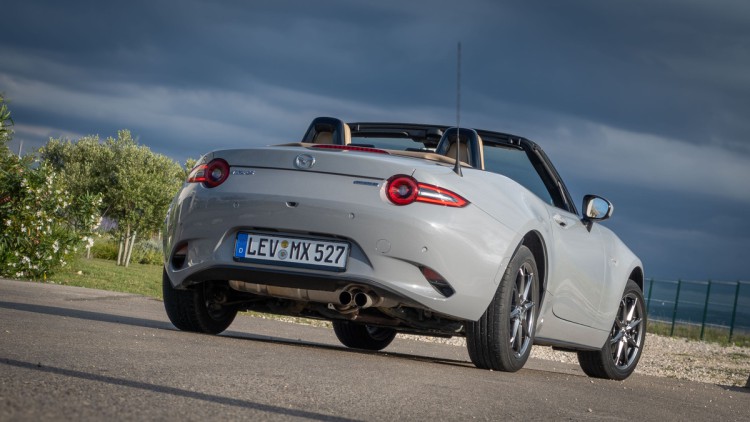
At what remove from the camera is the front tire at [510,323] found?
5.88m

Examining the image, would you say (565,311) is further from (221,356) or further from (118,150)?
(118,150)

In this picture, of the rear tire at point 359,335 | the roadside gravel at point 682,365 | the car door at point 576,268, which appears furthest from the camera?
the roadside gravel at point 682,365

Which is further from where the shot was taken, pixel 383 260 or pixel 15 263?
pixel 15 263

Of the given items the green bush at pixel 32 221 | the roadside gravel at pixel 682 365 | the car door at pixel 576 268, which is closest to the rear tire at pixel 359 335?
the car door at pixel 576 268

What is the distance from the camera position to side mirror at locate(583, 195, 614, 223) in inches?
294

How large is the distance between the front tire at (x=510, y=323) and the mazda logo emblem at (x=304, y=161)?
1318 millimetres

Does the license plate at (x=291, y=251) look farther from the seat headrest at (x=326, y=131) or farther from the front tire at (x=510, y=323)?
the seat headrest at (x=326, y=131)

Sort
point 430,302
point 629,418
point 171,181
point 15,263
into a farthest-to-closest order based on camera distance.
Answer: point 171,181, point 15,263, point 430,302, point 629,418

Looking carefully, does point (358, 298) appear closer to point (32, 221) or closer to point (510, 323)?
point (510, 323)

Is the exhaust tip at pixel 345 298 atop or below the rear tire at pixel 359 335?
atop

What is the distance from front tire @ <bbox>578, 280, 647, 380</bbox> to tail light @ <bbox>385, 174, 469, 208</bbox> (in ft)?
9.92

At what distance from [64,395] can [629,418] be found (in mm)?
2648

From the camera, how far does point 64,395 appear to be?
3305mm

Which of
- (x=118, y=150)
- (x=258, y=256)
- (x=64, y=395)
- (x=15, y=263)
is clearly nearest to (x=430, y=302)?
(x=258, y=256)
